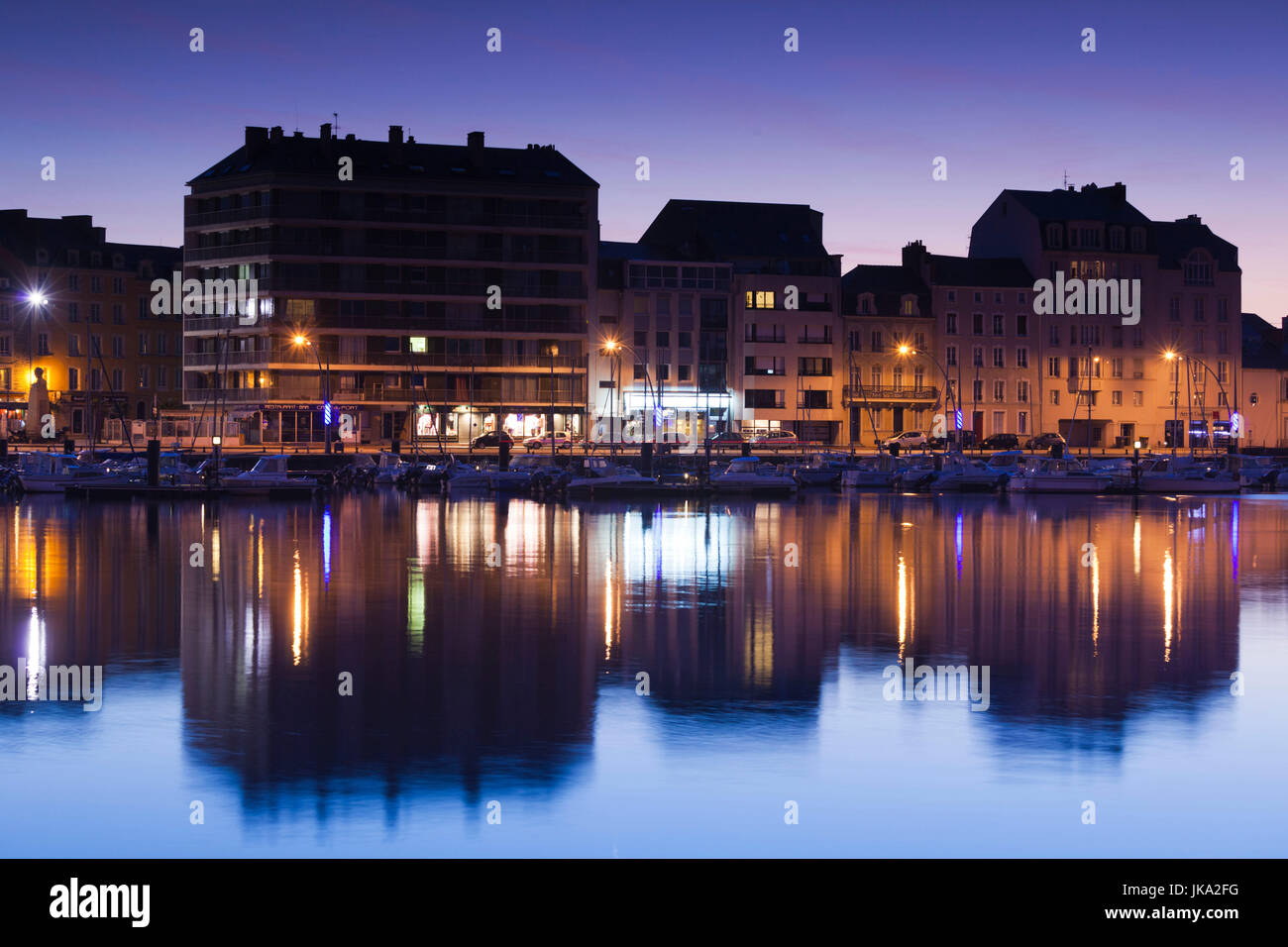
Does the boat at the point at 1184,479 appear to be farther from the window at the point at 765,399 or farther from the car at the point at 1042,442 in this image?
the window at the point at 765,399

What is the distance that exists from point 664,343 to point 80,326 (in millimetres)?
52511

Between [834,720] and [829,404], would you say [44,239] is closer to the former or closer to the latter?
[829,404]

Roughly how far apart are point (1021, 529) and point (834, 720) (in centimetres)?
3775

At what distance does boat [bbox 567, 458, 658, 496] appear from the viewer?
80.1m

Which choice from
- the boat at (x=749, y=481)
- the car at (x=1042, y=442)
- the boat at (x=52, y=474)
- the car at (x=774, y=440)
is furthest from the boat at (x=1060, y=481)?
A: the boat at (x=52, y=474)

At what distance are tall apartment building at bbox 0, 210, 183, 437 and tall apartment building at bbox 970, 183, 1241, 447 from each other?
7986 cm

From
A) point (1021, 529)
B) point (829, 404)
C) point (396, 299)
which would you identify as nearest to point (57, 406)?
point (396, 299)

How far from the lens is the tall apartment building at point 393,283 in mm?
122000

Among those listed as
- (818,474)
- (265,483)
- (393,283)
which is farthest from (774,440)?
(265,483)

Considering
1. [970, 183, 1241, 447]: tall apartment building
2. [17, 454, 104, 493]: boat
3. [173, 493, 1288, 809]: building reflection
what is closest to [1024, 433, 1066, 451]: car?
[970, 183, 1241, 447]: tall apartment building

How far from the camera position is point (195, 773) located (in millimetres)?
16609

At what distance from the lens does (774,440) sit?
11762 centimetres

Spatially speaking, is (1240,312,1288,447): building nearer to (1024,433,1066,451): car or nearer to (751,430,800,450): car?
(1024,433,1066,451): car

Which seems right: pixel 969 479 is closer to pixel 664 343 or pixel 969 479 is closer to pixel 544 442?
pixel 544 442
